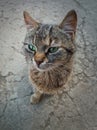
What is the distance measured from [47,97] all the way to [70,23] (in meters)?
0.57

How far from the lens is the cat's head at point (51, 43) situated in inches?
54.2

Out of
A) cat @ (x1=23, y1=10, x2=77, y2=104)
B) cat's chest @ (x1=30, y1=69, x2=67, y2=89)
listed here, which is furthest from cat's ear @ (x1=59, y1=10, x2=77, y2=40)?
cat's chest @ (x1=30, y1=69, x2=67, y2=89)

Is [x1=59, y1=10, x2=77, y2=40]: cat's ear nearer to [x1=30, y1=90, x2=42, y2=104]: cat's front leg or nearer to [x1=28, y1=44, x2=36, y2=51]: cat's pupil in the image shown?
[x1=28, y1=44, x2=36, y2=51]: cat's pupil

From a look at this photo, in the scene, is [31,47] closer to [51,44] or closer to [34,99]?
[51,44]

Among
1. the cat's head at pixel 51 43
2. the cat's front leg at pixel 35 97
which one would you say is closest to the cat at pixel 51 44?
the cat's head at pixel 51 43

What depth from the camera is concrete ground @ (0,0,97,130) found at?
169 cm

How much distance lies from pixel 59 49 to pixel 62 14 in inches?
32.2

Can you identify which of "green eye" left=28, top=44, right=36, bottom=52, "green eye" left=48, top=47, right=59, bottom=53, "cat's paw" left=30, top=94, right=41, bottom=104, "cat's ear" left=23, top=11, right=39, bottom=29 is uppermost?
"cat's ear" left=23, top=11, right=39, bottom=29

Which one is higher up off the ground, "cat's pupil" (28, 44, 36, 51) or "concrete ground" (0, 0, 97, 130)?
"cat's pupil" (28, 44, 36, 51)

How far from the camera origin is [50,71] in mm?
1593

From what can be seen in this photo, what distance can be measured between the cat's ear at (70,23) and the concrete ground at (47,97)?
0.47 m

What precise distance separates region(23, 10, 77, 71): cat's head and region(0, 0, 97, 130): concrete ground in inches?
14.7

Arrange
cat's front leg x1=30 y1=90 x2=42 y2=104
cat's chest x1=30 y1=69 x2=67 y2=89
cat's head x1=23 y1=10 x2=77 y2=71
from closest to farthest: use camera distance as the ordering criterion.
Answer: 1. cat's head x1=23 y1=10 x2=77 y2=71
2. cat's chest x1=30 y1=69 x2=67 y2=89
3. cat's front leg x1=30 y1=90 x2=42 y2=104

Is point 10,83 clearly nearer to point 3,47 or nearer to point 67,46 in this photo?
point 3,47
